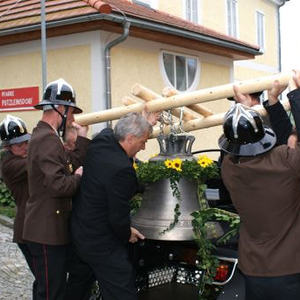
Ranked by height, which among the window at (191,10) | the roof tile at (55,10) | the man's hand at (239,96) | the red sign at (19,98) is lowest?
the man's hand at (239,96)

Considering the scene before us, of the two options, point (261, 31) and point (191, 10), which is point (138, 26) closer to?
point (191, 10)

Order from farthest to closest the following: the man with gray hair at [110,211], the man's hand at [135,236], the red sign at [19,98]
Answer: the red sign at [19,98], the man's hand at [135,236], the man with gray hair at [110,211]

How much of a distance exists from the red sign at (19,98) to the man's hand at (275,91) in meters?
8.43

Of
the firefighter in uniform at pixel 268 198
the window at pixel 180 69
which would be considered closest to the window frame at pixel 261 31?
the window at pixel 180 69

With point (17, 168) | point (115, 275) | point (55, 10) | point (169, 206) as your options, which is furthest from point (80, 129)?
point (55, 10)

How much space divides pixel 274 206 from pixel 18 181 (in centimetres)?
232

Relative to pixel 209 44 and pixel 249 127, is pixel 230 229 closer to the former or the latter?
pixel 249 127

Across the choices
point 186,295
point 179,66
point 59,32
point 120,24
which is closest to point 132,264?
point 186,295

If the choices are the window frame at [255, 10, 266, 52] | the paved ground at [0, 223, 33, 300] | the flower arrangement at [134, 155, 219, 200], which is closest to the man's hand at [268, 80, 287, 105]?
the flower arrangement at [134, 155, 219, 200]

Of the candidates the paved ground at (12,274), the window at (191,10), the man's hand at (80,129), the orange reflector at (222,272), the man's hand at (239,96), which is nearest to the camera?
the man's hand at (239,96)

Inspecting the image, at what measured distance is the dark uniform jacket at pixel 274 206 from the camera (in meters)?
2.74

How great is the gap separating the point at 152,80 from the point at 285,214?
916cm

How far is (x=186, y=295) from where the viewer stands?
363cm

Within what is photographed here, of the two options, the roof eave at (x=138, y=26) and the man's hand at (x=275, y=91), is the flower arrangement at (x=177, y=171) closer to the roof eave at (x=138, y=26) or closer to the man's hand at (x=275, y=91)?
the man's hand at (x=275, y=91)
